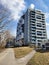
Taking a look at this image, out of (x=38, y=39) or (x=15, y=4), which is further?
(x=38, y=39)

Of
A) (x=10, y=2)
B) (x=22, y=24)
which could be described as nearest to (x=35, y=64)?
(x=10, y=2)

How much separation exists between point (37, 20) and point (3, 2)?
265 inches

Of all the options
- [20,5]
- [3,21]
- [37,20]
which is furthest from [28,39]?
[3,21]

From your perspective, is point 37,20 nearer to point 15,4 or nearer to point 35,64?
point 15,4

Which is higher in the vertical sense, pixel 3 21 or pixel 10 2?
pixel 10 2

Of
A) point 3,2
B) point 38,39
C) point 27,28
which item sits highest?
point 3,2

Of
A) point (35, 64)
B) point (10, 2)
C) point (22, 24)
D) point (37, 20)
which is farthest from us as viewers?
point (22, 24)

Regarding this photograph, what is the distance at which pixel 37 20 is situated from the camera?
15383 mm

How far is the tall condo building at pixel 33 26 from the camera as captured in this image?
15.3 meters

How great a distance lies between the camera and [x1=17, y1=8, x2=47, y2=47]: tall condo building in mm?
15348

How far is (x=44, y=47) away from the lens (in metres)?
16.4

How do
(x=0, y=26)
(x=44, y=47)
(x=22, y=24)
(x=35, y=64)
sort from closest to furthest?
(x=35, y=64), (x=0, y=26), (x=44, y=47), (x=22, y=24)

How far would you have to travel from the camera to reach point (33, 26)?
15336mm

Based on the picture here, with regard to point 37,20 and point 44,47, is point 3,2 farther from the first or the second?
point 44,47
